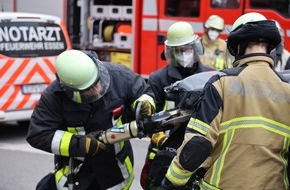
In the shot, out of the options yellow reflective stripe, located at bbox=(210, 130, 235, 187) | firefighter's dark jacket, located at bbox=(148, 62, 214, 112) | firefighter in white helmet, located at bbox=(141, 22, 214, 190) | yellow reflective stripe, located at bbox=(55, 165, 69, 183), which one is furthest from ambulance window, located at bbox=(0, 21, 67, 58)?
yellow reflective stripe, located at bbox=(210, 130, 235, 187)

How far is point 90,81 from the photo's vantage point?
3.20m

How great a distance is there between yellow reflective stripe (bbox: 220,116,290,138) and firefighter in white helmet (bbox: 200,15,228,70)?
4.61m

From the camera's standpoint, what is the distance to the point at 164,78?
4.25m

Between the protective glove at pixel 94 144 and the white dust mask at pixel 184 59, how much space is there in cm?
117

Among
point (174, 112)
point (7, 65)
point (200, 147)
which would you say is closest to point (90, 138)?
point (174, 112)

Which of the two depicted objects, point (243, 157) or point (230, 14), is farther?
point (230, 14)

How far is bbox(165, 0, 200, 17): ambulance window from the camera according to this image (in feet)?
30.1

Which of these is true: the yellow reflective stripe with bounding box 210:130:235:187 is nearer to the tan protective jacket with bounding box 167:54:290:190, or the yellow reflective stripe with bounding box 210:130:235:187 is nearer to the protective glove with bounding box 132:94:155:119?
the tan protective jacket with bounding box 167:54:290:190

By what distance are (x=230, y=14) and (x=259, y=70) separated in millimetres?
6281

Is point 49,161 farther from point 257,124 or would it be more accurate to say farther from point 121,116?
point 257,124

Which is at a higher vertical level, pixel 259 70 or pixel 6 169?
pixel 259 70

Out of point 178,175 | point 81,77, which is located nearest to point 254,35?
point 178,175

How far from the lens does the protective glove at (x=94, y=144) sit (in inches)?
128

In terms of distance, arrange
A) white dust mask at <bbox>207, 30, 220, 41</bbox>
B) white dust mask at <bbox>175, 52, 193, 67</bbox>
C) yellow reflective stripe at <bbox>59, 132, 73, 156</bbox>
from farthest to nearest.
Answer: white dust mask at <bbox>207, 30, 220, 41</bbox> < white dust mask at <bbox>175, 52, 193, 67</bbox> < yellow reflective stripe at <bbox>59, 132, 73, 156</bbox>
